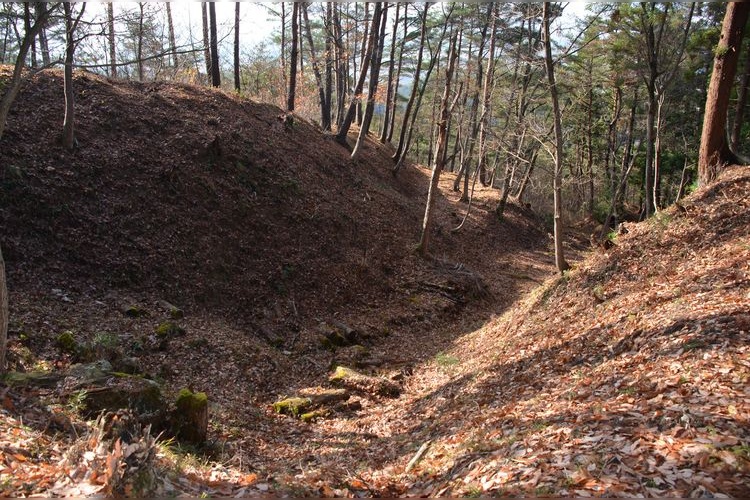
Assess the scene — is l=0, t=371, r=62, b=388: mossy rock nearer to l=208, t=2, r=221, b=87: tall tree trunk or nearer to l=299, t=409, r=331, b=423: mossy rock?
l=299, t=409, r=331, b=423: mossy rock

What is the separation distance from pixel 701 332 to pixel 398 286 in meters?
9.28

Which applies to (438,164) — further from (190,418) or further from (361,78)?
(190,418)

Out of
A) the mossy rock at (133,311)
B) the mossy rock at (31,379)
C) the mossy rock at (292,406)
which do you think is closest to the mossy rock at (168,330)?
the mossy rock at (133,311)

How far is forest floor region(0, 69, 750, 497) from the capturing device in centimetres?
426

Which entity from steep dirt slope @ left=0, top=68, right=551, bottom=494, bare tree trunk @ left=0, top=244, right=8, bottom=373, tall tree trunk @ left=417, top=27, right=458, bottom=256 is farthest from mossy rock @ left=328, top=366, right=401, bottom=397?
tall tree trunk @ left=417, top=27, right=458, bottom=256

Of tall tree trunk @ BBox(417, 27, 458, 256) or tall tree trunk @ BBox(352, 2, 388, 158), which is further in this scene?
tall tree trunk @ BBox(352, 2, 388, 158)

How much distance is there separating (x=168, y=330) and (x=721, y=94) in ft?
39.8

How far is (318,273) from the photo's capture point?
13.2m

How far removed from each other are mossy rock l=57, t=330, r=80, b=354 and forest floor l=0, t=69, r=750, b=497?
8 cm

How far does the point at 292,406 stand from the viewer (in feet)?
26.5

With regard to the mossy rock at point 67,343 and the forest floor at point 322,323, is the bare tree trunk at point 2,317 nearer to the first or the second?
the forest floor at point 322,323

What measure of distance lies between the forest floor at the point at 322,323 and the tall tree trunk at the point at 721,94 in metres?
0.80

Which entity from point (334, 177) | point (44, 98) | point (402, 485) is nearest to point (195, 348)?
point (402, 485)

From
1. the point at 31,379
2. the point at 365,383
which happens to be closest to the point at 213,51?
the point at 365,383
